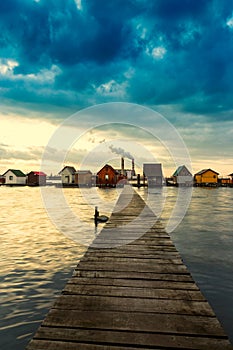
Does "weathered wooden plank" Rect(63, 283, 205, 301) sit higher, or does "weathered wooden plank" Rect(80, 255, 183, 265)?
"weathered wooden plank" Rect(63, 283, 205, 301)

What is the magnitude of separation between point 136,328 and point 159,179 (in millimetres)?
105189

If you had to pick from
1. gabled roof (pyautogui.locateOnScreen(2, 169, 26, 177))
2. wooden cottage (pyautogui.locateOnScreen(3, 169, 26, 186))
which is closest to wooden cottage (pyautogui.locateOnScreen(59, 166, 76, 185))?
wooden cottage (pyautogui.locateOnScreen(3, 169, 26, 186))

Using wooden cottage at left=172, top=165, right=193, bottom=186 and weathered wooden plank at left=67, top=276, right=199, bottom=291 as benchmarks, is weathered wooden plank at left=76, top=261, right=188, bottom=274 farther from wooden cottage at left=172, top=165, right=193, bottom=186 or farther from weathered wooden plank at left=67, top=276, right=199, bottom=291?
wooden cottage at left=172, top=165, right=193, bottom=186

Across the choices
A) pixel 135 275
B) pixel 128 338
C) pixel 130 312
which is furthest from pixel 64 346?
pixel 135 275

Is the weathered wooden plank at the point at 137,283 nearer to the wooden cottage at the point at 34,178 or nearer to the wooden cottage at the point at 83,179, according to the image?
the wooden cottage at the point at 83,179

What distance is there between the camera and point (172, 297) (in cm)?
499

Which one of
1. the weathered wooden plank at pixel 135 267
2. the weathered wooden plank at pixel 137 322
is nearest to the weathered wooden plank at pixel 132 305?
the weathered wooden plank at pixel 137 322

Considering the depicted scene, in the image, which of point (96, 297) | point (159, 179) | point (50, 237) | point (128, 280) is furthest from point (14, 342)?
point (159, 179)

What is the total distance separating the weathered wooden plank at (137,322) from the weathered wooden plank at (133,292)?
69cm

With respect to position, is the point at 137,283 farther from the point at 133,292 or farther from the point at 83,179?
the point at 83,179

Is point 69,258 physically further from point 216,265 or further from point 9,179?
point 9,179

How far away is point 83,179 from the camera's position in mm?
96062

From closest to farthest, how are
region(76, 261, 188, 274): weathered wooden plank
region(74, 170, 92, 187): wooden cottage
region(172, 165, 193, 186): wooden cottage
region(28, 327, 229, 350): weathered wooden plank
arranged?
1. region(28, 327, 229, 350): weathered wooden plank
2. region(76, 261, 188, 274): weathered wooden plank
3. region(74, 170, 92, 187): wooden cottage
4. region(172, 165, 193, 186): wooden cottage

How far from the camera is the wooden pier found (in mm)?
3586
